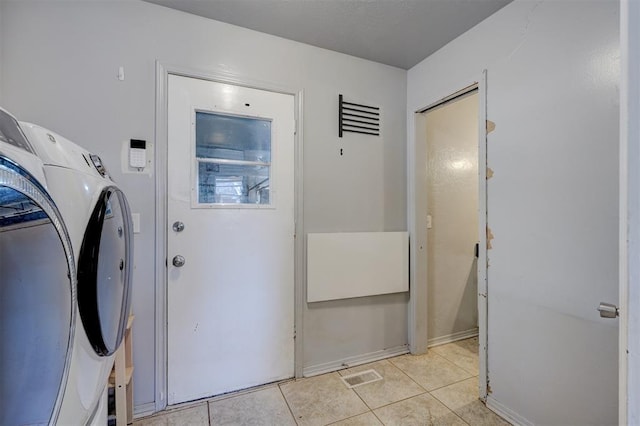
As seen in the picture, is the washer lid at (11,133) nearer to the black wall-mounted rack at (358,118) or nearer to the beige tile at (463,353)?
the black wall-mounted rack at (358,118)

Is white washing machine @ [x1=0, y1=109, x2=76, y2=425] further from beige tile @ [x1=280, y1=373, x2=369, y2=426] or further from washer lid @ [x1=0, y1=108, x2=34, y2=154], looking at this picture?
beige tile @ [x1=280, y1=373, x2=369, y2=426]

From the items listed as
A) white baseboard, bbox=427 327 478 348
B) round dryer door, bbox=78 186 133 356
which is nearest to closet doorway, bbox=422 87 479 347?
white baseboard, bbox=427 327 478 348

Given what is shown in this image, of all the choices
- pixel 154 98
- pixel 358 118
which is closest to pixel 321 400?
pixel 358 118

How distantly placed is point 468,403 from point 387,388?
490 millimetres

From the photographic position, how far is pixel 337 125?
2211mm

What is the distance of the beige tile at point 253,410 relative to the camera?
1625 mm

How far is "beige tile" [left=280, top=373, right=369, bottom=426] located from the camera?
1.66m

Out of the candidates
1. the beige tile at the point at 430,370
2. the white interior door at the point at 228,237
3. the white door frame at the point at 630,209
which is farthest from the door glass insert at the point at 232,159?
the white door frame at the point at 630,209

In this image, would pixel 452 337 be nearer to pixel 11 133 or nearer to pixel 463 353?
pixel 463 353

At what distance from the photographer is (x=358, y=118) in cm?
228

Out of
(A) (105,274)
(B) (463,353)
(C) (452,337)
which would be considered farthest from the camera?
(C) (452,337)

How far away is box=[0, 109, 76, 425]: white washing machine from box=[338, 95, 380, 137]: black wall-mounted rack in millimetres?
1883

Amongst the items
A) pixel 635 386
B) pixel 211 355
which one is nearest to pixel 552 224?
pixel 635 386

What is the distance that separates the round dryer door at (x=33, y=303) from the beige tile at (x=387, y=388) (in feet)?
5.48
